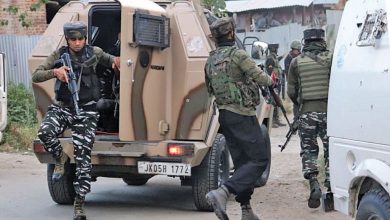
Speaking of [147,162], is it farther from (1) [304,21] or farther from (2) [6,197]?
(1) [304,21]

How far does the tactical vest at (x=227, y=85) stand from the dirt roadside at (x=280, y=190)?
1465 millimetres

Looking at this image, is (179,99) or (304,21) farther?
(304,21)

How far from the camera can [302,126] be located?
7.38m

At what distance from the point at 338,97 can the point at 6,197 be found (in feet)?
15.9

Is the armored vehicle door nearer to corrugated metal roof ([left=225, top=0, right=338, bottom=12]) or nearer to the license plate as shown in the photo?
the license plate

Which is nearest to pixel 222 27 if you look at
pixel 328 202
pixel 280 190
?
pixel 328 202

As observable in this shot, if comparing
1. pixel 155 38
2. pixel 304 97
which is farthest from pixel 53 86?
pixel 304 97

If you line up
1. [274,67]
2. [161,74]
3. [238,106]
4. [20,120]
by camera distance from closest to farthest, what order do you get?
[238,106], [161,74], [20,120], [274,67]

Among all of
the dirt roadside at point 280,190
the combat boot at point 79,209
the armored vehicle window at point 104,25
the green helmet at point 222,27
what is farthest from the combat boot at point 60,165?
the green helmet at point 222,27

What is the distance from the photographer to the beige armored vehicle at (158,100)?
7.25m

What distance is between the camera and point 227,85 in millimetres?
6449

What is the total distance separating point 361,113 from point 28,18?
12.8 m

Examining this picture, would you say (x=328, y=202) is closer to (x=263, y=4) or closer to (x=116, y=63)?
(x=116, y=63)

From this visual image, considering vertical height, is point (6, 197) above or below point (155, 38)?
below
